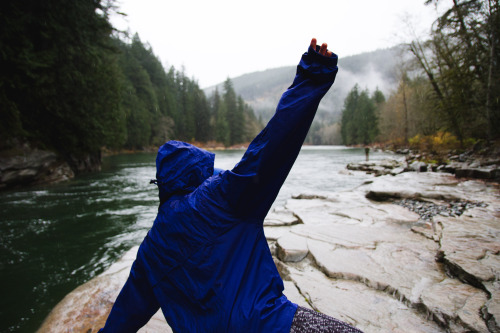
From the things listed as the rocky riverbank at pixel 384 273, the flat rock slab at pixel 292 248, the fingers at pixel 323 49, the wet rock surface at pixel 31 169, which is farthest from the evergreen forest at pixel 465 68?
the wet rock surface at pixel 31 169

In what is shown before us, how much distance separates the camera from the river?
333cm

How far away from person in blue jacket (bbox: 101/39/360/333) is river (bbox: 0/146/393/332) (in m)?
2.86

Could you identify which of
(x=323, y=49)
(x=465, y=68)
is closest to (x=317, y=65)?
(x=323, y=49)

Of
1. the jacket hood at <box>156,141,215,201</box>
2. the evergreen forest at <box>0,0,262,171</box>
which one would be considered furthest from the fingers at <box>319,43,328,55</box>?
the evergreen forest at <box>0,0,262,171</box>

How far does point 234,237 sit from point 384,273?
249 cm

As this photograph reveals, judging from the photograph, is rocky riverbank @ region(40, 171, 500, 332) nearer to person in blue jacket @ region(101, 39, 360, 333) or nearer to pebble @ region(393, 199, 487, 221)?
pebble @ region(393, 199, 487, 221)

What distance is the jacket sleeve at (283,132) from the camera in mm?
982

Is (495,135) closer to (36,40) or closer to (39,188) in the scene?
(39,188)

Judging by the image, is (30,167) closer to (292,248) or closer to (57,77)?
(57,77)

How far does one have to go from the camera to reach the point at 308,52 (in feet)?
3.34

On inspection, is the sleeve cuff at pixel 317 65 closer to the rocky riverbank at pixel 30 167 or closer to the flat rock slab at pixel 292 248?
the flat rock slab at pixel 292 248

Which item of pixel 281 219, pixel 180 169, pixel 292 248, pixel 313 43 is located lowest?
pixel 281 219

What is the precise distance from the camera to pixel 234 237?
1.14 meters

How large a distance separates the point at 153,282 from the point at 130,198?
8.69 metres
